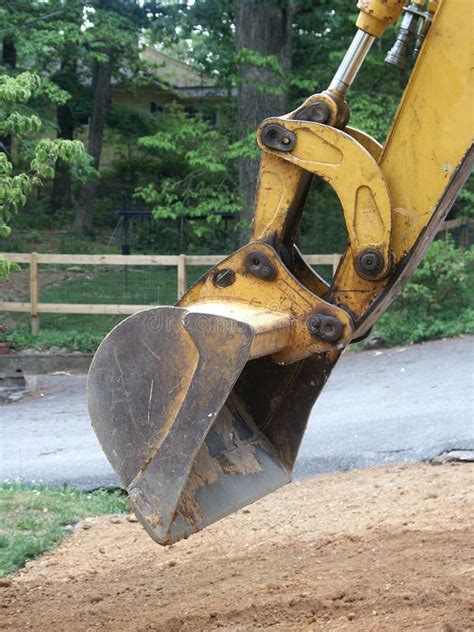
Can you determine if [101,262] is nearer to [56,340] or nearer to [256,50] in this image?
[56,340]

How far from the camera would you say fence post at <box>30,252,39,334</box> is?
52.9 feet

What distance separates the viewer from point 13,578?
6.04m

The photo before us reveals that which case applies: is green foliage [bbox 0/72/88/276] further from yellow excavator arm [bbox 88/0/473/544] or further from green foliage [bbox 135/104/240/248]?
green foliage [bbox 135/104/240/248]

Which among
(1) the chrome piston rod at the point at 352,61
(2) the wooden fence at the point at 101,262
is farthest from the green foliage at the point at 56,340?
(1) the chrome piston rod at the point at 352,61

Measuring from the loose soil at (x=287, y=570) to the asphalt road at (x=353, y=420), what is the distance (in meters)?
1.09

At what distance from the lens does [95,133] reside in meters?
26.7

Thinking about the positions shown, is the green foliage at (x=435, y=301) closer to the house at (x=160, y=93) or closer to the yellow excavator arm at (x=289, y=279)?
the yellow excavator arm at (x=289, y=279)

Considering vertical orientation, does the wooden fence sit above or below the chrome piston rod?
below

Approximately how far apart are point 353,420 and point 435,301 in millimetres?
5958

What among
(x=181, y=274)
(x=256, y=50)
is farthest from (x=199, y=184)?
(x=256, y=50)

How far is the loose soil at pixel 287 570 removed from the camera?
4.74m

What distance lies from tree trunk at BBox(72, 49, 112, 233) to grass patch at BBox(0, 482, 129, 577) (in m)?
18.7

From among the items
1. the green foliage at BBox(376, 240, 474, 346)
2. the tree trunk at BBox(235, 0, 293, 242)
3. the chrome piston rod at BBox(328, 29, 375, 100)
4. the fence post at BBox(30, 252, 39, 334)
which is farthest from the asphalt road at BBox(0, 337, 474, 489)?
the chrome piston rod at BBox(328, 29, 375, 100)

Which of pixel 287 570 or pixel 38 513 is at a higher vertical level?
pixel 287 570
